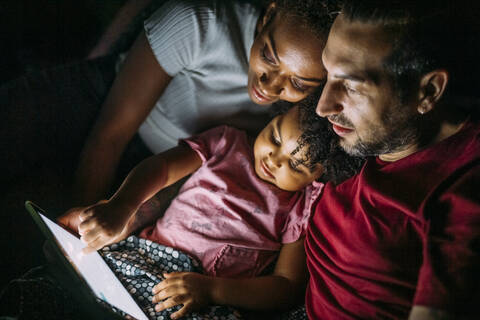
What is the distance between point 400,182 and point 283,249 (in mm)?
478

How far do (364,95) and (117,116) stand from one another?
2.94 feet

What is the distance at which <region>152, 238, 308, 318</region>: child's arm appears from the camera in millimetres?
1038

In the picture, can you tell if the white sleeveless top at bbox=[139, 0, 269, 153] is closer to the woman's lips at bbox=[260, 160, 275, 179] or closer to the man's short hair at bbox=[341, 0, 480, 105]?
the woman's lips at bbox=[260, 160, 275, 179]

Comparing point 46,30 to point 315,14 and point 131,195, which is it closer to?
point 131,195

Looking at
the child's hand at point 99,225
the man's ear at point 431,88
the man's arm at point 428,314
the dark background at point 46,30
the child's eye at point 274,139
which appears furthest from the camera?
the dark background at point 46,30

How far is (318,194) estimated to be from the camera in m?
1.17

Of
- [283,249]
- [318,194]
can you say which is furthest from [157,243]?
[318,194]

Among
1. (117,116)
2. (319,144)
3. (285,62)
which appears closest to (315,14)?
(285,62)

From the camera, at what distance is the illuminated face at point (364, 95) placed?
0.81 m

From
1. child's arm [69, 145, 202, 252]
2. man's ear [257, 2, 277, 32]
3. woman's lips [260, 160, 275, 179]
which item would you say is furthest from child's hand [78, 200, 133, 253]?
man's ear [257, 2, 277, 32]

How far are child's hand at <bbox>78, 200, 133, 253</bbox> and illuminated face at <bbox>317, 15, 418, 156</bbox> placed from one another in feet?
2.13

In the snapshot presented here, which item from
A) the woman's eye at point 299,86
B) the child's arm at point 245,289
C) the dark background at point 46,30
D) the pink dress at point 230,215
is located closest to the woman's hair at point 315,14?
the woman's eye at point 299,86

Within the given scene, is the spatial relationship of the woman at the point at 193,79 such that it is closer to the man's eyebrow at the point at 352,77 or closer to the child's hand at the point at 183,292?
the man's eyebrow at the point at 352,77

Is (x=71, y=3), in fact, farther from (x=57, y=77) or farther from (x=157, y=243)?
(x=157, y=243)
